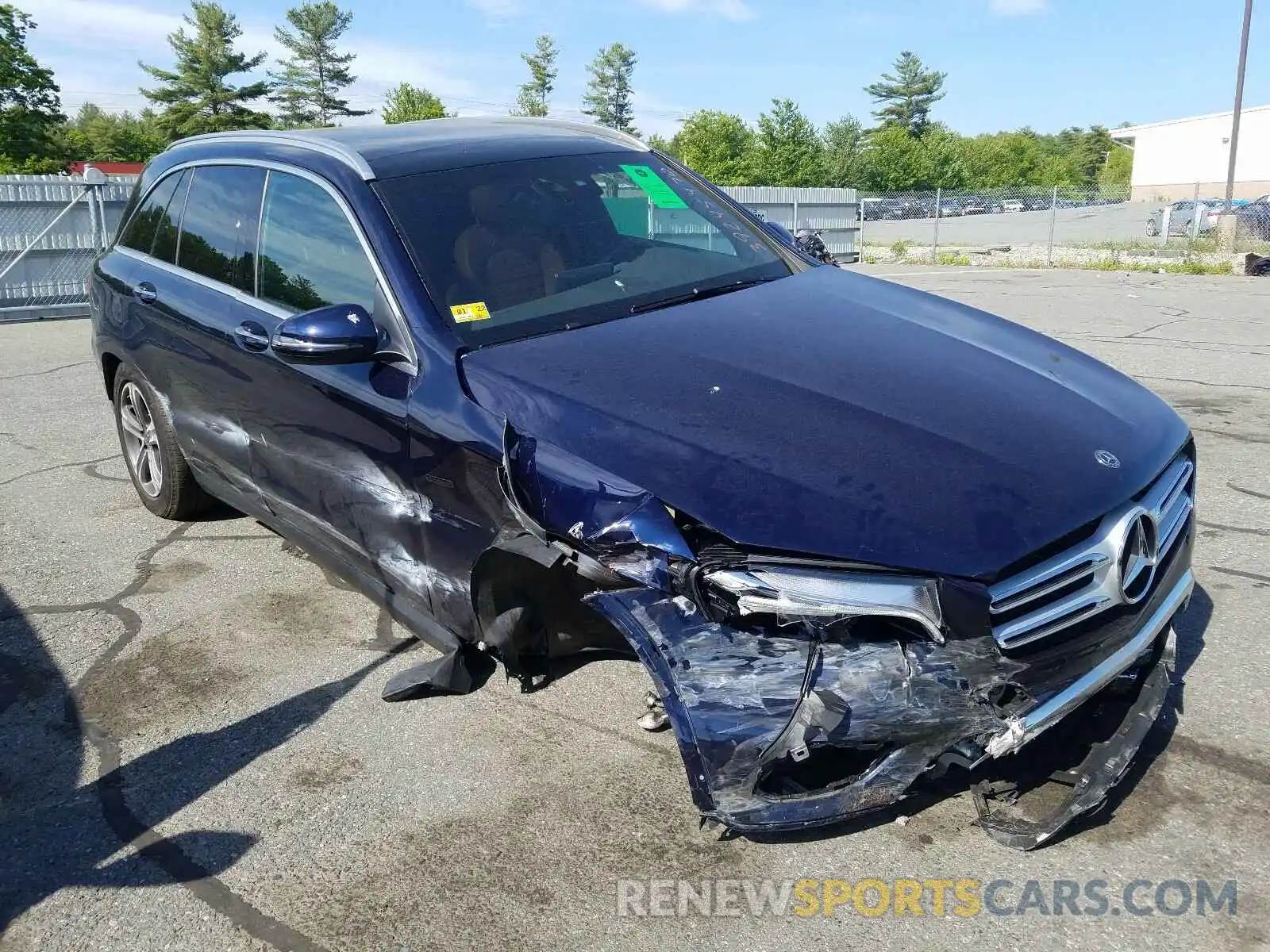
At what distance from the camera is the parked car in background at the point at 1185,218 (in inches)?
1211

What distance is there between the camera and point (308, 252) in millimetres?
3842

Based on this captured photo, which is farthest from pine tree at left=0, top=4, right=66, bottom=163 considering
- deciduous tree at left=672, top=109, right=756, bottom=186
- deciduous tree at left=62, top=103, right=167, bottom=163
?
deciduous tree at left=672, top=109, right=756, bottom=186

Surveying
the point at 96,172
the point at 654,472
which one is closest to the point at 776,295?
the point at 654,472

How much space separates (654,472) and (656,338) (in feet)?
2.49

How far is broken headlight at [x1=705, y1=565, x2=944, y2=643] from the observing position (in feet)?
7.57

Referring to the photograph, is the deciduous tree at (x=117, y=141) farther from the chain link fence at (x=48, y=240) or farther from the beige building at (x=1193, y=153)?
the beige building at (x=1193, y=153)

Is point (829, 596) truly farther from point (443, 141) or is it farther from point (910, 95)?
point (910, 95)

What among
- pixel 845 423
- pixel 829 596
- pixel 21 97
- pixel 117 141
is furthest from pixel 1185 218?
pixel 117 141

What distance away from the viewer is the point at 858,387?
295 centimetres

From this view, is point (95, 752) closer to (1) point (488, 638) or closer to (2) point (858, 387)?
(1) point (488, 638)

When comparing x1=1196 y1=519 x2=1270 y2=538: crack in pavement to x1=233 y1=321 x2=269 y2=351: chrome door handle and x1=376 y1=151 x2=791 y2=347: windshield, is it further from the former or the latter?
x1=233 y1=321 x2=269 y2=351: chrome door handle

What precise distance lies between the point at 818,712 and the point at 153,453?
427 cm

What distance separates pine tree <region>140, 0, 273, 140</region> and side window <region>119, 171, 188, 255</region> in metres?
69.6

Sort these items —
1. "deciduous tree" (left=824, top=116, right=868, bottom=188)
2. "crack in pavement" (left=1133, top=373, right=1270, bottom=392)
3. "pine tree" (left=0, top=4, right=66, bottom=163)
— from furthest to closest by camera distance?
"deciduous tree" (left=824, top=116, right=868, bottom=188), "pine tree" (left=0, top=4, right=66, bottom=163), "crack in pavement" (left=1133, top=373, right=1270, bottom=392)
